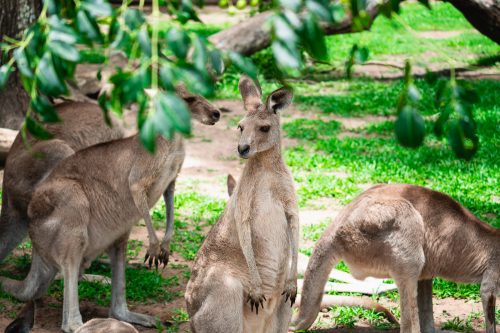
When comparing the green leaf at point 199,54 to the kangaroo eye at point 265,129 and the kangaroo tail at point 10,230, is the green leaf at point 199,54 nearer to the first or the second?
the kangaroo eye at point 265,129

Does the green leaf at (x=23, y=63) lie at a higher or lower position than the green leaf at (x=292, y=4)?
lower

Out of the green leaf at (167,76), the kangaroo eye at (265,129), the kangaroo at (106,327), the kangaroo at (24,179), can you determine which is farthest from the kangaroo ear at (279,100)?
the green leaf at (167,76)

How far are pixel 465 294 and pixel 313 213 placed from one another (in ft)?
5.79

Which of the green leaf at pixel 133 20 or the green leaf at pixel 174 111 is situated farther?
the green leaf at pixel 133 20

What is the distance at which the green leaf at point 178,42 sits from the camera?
55.4 inches

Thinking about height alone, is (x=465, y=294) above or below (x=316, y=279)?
below

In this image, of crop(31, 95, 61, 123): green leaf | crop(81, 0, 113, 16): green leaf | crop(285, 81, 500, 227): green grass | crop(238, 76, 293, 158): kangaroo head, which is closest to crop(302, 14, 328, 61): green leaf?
crop(81, 0, 113, 16): green leaf

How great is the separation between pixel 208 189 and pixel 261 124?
11.8ft

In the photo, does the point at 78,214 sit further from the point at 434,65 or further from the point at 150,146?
the point at 434,65

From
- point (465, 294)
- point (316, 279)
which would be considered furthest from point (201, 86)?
point (465, 294)

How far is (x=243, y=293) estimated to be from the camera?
3.73 metres

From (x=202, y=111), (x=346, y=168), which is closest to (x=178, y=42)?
(x=202, y=111)

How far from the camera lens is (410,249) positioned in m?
3.95

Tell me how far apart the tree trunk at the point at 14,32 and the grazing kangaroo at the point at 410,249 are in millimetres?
4304
